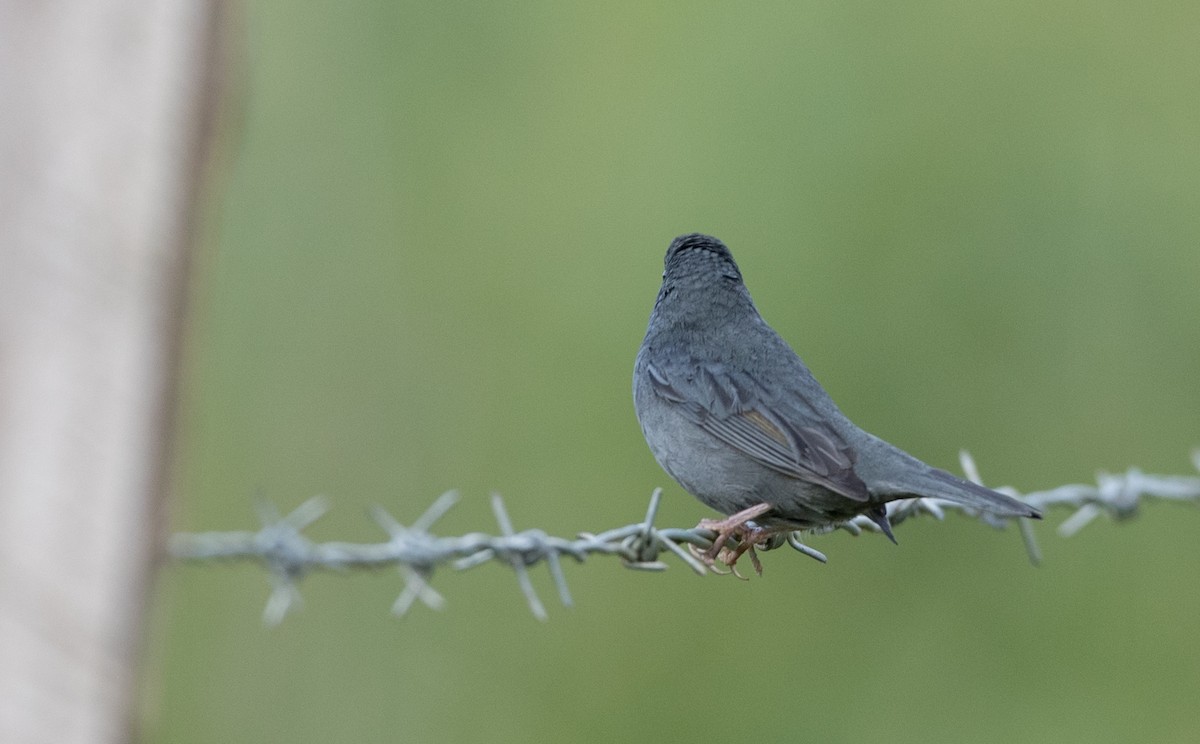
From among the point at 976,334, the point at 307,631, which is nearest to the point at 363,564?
the point at 307,631

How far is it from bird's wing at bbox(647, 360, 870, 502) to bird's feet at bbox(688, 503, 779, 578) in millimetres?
182

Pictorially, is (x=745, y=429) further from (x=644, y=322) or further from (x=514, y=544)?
(x=644, y=322)

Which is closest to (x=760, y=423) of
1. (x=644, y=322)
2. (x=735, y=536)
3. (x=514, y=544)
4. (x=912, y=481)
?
(x=735, y=536)

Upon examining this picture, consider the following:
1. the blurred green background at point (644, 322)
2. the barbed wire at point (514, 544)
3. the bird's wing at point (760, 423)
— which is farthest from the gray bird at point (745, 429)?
the blurred green background at point (644, 322)

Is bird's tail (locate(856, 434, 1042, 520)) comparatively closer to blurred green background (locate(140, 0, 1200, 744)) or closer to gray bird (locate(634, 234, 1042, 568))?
gray bird (locate(634, 234, 1042, 568))

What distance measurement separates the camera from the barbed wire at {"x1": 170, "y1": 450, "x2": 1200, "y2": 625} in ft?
11.5

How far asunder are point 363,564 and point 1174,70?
7628mm

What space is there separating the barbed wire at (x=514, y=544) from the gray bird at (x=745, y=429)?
0.15 m

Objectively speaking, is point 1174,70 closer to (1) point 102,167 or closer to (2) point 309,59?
(2) point 309,59

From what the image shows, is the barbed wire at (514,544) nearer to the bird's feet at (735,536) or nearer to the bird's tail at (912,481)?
the bird's feet at (735,536)

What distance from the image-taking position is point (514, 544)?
11.8 feet

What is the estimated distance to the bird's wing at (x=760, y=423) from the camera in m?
3.83

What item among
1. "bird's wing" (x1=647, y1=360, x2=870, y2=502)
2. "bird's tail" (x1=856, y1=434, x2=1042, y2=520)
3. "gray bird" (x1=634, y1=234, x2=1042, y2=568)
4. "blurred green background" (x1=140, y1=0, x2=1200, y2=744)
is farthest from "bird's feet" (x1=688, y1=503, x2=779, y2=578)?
"blurred green background" (x1=140, y1=0, x2=1200, y2=744)

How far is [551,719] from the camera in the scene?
709 cm
